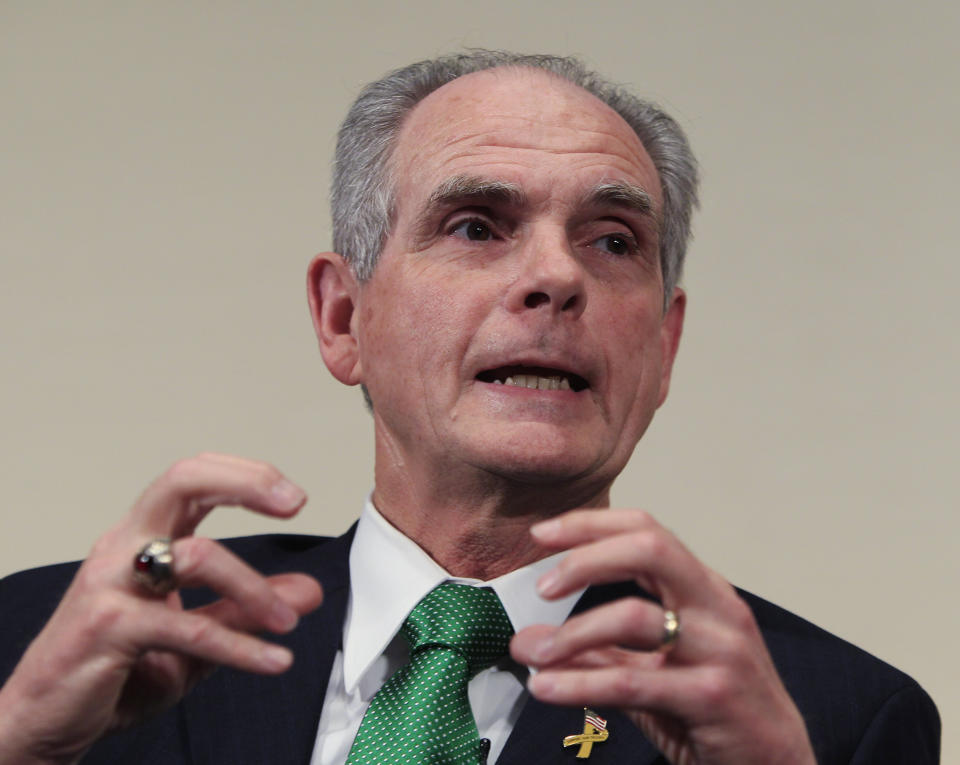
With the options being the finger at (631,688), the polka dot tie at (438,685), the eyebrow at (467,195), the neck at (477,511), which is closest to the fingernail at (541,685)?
the finger at (631,688)

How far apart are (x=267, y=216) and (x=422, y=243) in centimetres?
102

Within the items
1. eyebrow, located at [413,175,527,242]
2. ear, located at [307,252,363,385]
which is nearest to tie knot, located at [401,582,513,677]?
ear, located at [307,252,363,385]

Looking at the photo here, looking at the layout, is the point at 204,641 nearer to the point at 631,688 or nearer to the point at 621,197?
the point at 631,688

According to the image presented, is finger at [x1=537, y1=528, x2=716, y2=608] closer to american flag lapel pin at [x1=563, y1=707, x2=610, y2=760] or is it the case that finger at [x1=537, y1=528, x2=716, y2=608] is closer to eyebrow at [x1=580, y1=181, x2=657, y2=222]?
american flag lapel pin at [x1=563, y1=707, x2=610, y2=760]

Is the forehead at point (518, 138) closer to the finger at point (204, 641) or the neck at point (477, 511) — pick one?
the neck at point (477, 511)

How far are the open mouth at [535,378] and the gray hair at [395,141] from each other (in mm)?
289

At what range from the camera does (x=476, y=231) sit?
177 cm

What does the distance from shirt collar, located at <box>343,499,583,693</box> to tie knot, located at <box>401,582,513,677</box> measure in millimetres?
15

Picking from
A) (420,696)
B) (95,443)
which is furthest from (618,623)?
(95,443)

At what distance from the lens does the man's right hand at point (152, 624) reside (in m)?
1.19

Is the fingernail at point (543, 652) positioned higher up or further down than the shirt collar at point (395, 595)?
higher up

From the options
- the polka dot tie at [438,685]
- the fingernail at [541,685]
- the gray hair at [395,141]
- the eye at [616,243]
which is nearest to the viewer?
the fingernail at [541,685]

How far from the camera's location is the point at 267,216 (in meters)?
2.73

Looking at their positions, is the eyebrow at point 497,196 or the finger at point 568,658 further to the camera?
the eyebrow at point 497,196
